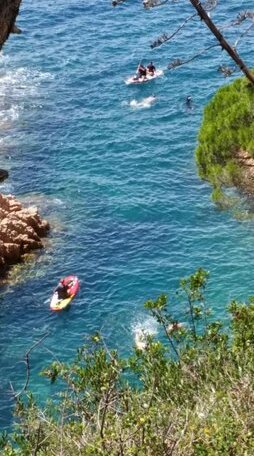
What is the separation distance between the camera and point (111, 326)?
29328 millimetres

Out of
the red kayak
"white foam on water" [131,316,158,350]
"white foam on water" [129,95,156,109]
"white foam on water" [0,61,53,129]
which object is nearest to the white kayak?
"white foam on water" [129,95,156,109]

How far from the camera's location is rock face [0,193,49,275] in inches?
1330

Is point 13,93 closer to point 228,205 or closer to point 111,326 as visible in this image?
point 228,205

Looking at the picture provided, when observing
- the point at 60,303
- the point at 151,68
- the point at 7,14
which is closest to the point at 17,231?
the point at 60,303

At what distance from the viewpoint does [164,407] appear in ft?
43.2

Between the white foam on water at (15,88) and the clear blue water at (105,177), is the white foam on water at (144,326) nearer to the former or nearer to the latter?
the clear blue water at (105,177)

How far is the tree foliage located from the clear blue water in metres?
11.0

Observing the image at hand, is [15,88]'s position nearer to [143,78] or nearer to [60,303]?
[143,78]

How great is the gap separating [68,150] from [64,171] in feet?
7.37

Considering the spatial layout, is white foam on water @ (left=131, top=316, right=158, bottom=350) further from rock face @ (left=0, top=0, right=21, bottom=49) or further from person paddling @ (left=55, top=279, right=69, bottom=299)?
rock face @ (left=0, top=0, right=21, bottom=49)

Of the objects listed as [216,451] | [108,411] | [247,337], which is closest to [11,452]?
[108,411]

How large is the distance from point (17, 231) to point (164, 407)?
22.6 meters

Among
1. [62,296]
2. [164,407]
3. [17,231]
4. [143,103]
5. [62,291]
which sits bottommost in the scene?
[62,296]

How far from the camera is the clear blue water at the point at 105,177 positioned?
30.4m
